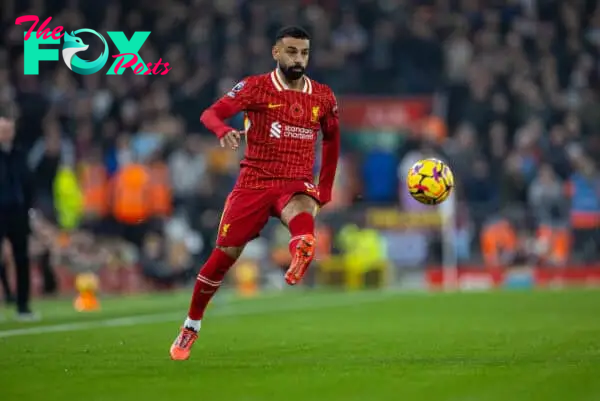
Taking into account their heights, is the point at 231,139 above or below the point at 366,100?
below

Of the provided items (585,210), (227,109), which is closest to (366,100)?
(585,210)

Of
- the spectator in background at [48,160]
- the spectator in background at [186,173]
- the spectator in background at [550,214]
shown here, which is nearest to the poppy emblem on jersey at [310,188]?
the spectator in background at [48,160]

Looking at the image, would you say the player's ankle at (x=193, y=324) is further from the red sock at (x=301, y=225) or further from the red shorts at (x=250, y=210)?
the red sock at (x=301, y=225)

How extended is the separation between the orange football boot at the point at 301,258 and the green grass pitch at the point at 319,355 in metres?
0.58

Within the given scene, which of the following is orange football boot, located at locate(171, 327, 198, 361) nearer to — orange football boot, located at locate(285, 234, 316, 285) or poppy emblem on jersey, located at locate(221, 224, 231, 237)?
poppy emblem on jersey, located at locate(221, 224, 231, 237)

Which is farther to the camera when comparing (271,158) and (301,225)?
(271,158)

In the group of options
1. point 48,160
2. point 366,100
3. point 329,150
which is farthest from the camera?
point 366,100

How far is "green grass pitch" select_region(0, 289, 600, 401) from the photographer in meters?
7.36

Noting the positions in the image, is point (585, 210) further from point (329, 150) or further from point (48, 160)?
point (329, 150)

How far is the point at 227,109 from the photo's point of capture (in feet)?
31.7

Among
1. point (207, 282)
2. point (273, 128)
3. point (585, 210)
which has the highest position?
point (273, 128)

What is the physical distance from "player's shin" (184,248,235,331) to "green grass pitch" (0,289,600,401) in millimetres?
289

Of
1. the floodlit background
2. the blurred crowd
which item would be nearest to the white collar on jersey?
the floodlit background

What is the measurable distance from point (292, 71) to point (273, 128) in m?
0.44
